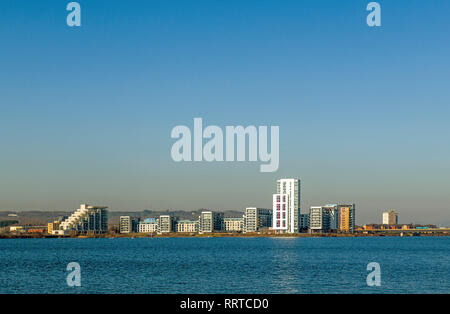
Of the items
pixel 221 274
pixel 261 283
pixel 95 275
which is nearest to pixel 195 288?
pixel 261 283

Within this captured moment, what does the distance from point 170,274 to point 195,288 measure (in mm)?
14254

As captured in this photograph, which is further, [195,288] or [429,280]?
[429,280]

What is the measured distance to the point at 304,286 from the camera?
55312 mm
